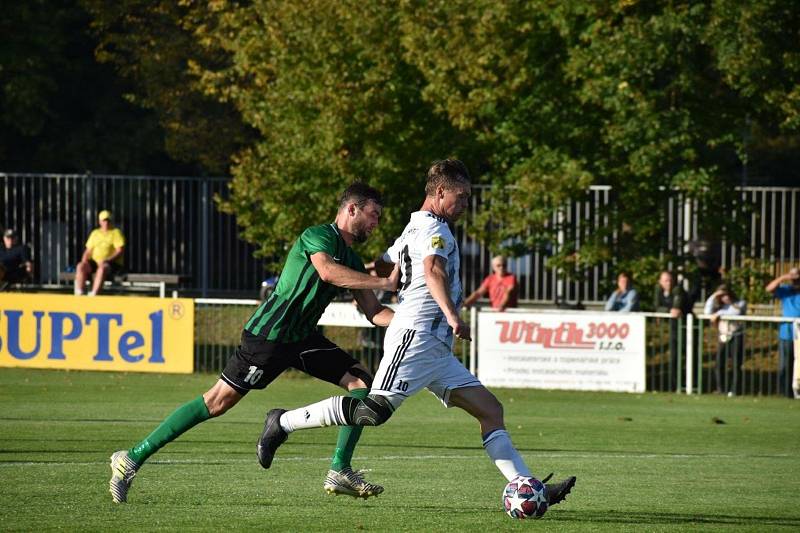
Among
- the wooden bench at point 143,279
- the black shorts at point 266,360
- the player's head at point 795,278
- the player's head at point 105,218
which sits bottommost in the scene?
the wooden bench at point 143,279

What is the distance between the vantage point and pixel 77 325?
22.3 metres

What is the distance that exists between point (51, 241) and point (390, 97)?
9.19 meters

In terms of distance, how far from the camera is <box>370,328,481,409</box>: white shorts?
8461mm

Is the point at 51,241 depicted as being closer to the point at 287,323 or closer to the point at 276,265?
the point at 276,265

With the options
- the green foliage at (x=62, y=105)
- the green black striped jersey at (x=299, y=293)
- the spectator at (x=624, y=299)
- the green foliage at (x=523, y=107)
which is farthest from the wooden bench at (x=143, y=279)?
the green black striped jersey at (x=299, y=293)

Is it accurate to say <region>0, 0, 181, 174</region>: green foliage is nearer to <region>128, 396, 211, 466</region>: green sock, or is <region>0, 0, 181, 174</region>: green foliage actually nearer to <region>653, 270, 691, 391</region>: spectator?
<region>653, 270, 691, 391</region>: spectator

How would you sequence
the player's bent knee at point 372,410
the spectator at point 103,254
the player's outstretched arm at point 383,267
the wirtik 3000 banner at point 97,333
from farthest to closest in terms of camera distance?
the spectator at point 103,254 → the wirtik 3000 banner at point 97,333 → the player's outstretched arm at point 383,267 → the player's bent knee at point 372,410

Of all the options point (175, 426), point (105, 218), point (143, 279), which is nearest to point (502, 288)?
point (105, 218)

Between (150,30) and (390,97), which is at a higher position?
(150,30)

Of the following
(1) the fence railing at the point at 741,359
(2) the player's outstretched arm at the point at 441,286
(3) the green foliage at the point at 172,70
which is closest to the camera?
(2) the player's outstretched arm at the point at 441,286

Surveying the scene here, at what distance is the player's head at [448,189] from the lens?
849 centimetres

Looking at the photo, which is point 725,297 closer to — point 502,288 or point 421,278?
point 502,288

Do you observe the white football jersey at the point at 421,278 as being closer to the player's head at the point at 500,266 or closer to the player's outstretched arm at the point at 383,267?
the player's outstretched arm at the point at 383,267

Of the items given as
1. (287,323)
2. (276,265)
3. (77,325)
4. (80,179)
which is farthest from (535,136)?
(287,323)
